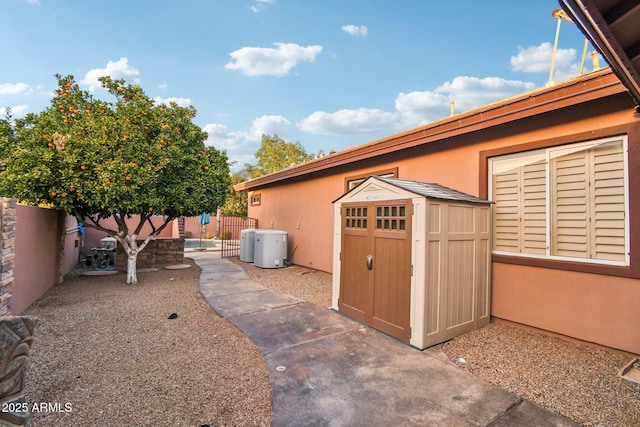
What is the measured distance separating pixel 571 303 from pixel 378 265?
7.75ft

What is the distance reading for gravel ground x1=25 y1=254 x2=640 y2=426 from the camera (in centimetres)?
228

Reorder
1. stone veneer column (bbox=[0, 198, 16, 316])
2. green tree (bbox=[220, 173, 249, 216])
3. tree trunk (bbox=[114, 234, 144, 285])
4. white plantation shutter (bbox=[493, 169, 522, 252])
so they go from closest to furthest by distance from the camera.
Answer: stone veneer column (bbox=[0, 198, 16, 316]) → white plantation shutter (bbox=[493, 169, 522, 252]) → tree trunk (bbox=[114, 234, 144, 285]) → green tree (bbox=[220, 173, 249, 216])

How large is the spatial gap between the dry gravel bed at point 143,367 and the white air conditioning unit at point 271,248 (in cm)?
374

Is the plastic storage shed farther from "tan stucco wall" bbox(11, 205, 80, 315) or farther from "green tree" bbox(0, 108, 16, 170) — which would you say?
"green tree" bbox(0, 108, 16, 170)

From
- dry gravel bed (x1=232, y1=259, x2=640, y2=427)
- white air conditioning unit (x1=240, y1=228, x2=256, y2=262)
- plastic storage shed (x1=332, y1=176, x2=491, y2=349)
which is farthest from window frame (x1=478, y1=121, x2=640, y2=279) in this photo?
white air conditioning unit (x1=240, y1=228, x2=256, y2=262)

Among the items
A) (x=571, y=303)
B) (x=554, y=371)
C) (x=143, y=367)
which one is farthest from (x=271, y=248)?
(x=554, y=371)

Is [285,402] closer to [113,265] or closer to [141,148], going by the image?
[141,148]

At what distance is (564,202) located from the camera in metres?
3.70

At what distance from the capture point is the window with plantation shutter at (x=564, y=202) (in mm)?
3324

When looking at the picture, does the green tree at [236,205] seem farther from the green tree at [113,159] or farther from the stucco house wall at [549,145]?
the stucco house wall at [549,145]

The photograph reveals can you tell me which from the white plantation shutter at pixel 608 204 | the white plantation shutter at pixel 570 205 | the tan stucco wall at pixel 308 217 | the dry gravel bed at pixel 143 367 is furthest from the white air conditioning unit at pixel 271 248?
the white plantation shutter at pixel 608 204

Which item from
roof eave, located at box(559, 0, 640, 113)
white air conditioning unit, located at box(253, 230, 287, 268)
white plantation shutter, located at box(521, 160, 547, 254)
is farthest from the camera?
white air conditioning unit, located at box(253, 230, 287, 268)

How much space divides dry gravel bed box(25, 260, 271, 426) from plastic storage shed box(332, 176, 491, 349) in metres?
1.74

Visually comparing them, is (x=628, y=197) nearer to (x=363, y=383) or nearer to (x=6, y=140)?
(x=363, y=383)
